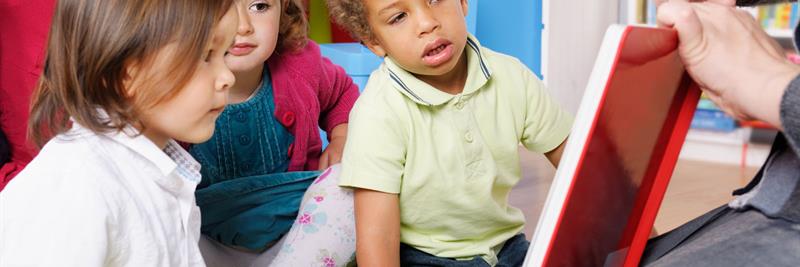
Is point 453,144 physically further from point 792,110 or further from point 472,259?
point 792,110

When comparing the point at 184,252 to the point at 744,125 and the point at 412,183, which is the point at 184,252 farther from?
the point at 744,125

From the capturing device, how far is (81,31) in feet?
2.65

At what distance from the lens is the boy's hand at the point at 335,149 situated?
1296 millimetres

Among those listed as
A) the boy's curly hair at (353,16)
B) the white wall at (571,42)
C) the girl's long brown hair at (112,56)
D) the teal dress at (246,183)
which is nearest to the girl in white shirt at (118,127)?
the girl's long brown hair at (112,56)

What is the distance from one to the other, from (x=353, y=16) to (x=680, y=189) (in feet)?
5.33

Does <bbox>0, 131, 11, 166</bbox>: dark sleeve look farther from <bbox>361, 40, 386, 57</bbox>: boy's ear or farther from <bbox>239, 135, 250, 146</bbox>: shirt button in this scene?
<bbox>361, 40, 386, 57</bbox>: boy's ear

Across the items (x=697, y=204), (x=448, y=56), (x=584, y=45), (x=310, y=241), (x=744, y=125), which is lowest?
(x=744, y=125)

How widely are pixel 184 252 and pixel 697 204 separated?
1630mm

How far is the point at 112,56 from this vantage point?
2.61ft

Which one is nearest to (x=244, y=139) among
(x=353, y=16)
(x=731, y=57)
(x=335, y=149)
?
(x=335, y=149)

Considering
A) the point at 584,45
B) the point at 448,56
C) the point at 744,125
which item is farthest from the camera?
the point at 744,125

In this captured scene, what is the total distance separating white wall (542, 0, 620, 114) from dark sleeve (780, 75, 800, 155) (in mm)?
2071

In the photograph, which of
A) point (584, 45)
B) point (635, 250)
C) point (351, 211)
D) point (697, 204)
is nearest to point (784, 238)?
point (635, 250)

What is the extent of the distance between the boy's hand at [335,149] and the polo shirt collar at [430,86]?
330 millimetres
